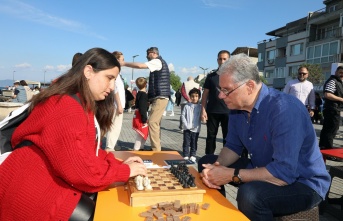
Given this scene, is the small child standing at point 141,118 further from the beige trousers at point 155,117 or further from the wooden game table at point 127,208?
the wooden game table at point 127,208

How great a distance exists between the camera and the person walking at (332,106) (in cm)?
576

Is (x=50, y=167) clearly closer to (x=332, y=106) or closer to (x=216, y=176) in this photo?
(x=216, y=176)

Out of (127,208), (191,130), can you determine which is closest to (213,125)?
(191,130)

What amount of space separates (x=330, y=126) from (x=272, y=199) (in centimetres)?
484

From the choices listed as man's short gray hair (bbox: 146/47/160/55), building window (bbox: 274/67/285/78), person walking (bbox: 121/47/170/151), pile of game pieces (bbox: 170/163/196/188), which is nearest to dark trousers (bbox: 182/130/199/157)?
person walking (bbox: 121/47/170/151)

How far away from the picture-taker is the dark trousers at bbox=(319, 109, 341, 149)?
5801 mm

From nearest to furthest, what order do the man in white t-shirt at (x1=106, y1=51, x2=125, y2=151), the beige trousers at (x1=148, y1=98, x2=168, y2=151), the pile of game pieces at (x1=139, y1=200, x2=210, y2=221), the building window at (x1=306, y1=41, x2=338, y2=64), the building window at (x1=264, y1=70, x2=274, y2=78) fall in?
the pile of game pieces at (x1=139, y1=200, x2=210, y2=221) < the man in white t-shirt at (x1=106, y1=51, x2=125, y2=151) < the beige trousers at (x1=148, y1=98, x2=168, y2=151) < the building window at (x1=306, y1=41, x2=338, y2=64) < the building window at (x1=264, y1=70, x2=274, y2=78)

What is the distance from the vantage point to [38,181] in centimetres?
151

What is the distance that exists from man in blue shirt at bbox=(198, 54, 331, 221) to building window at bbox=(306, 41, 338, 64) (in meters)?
33.7

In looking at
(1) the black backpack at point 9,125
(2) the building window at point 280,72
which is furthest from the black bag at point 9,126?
Answer: (2) the building window at point 280,72

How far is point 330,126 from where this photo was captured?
19.2 feet

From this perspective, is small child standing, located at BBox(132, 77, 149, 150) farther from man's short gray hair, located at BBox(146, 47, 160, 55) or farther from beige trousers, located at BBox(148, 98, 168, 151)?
man's short gray hair, located at BBox(146, 47, 160, 55)

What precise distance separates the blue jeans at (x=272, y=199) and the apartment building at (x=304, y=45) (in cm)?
3280

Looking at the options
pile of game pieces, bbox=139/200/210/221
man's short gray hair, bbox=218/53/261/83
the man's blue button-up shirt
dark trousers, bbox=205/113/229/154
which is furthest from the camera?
dark trousers, bbox=205/113/229/154
